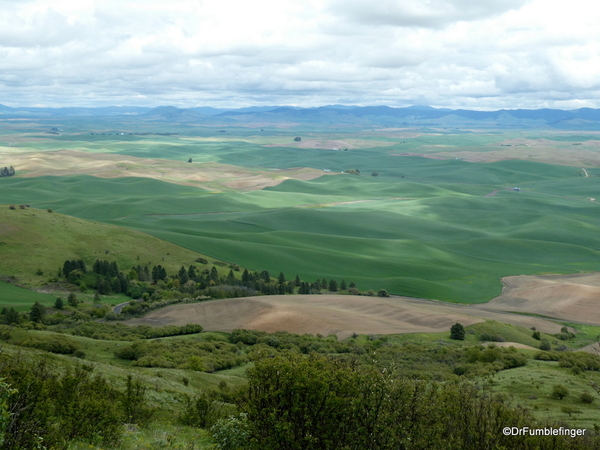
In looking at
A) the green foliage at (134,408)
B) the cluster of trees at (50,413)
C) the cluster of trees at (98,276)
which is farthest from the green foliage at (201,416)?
the cluster of trees at (98,276)

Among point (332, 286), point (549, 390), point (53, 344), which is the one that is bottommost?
point (332, 286)

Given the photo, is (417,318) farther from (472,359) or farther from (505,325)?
(472,359)

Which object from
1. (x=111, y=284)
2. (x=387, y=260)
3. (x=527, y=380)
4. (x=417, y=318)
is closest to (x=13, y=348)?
(x=527, y=380)

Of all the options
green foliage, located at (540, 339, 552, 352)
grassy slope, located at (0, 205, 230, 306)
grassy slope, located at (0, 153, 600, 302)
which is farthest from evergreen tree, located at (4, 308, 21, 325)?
green foliage, located at (540, 339, 552, 352)

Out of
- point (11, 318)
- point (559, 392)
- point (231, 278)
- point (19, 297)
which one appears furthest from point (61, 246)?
point (559, 392)

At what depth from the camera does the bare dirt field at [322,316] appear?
61625mm

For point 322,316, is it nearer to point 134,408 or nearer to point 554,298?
point 554,298

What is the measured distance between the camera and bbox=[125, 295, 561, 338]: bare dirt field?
6162 centimetres

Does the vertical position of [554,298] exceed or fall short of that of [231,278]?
it falls short

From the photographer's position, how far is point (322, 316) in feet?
211

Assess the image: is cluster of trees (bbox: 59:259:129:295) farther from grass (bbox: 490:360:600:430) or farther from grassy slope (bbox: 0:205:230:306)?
grass (bbox: 490:360:600:430)

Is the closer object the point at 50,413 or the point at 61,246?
the point at 50,413

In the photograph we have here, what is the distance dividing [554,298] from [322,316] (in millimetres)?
40733

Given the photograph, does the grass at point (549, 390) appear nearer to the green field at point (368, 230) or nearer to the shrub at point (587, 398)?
the shrub at point (587, 398)
